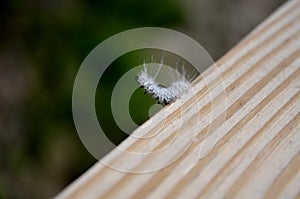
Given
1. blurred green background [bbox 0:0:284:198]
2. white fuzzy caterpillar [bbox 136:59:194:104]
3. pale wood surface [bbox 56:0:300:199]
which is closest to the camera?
pale wood surface [bbox 56:0:300:199]

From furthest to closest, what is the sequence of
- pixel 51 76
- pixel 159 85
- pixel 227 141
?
1. pixel 51 76
2. pixel 159 85
3. pixel 227 141

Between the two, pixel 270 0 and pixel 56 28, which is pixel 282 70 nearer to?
pixel 56 28

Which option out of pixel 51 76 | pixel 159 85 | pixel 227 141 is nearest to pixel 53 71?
pixel 51 76

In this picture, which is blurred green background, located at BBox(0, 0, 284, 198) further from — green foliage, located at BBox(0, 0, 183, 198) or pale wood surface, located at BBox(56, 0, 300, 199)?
pale wood surface, located at BBox(56, 0, 300, 199)

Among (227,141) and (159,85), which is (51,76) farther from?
(227,141)

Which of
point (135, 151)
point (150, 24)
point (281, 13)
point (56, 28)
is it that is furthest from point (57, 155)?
point (135, 151)

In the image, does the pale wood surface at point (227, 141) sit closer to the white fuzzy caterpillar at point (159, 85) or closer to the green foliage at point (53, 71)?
the white fuzzy caterpillar at point (159, 85)

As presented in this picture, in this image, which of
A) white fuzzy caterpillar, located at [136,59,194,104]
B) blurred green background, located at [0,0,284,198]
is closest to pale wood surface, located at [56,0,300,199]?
white fuzzy caterpillar, located at [136,59,194,104]

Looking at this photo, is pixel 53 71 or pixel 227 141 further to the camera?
pixel 53 71
